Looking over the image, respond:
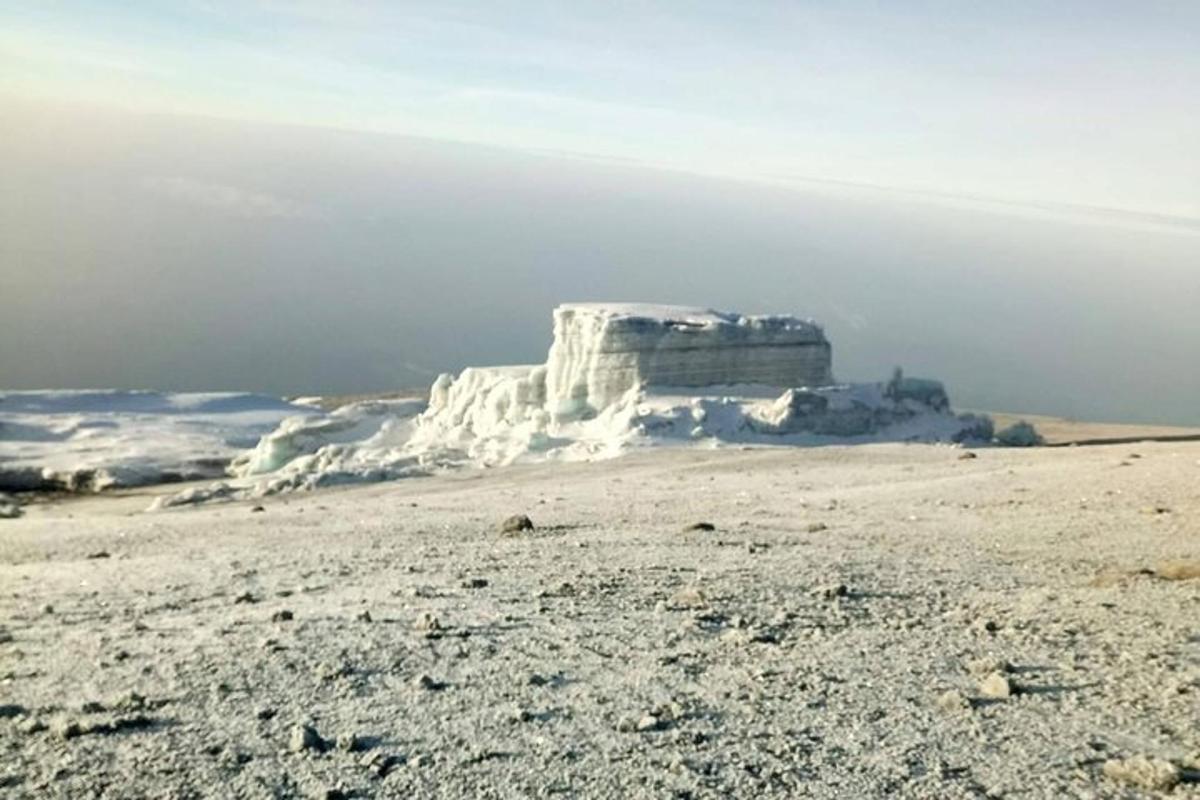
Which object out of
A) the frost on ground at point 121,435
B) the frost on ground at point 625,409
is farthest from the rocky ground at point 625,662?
the frost on ground at point 121,435

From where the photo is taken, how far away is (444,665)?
6832 mm

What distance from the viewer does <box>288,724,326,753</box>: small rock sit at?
17.9 ft

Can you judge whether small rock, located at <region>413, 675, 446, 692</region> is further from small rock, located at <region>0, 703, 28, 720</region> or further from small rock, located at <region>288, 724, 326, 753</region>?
small rock, located at <region>0, 703, 28, 720</region>

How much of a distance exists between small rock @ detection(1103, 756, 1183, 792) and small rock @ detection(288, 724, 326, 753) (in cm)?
381

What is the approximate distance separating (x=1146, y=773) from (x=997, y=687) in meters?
1.23

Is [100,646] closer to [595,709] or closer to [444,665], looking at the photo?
[444,665]

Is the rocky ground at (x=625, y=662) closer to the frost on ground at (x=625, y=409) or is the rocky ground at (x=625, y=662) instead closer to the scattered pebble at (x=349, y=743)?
the scattered pebble at (x=349, y=743)

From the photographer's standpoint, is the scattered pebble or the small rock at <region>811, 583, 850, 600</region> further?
the small rock at <region>811, 583, 850, 600</region>

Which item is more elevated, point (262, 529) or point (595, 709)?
point (595, 709)

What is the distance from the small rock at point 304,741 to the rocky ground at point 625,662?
0.01 meters

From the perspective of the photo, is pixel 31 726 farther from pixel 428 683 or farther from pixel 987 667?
pixel 987 667

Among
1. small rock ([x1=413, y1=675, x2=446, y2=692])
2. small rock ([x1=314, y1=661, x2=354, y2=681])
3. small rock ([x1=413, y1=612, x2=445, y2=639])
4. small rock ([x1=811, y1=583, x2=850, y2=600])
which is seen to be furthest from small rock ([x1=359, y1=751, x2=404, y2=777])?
small rock ([x1=811, y1=583, x2=850, y2=600])

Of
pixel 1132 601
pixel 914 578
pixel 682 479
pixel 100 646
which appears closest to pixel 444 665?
pixel 100 646

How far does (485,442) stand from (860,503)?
59.3 ft
